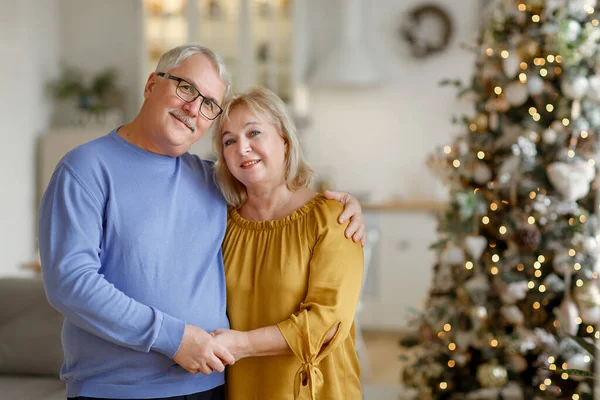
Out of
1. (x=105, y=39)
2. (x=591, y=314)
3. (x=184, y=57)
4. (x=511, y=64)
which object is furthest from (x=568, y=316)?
(x=105, y=39)

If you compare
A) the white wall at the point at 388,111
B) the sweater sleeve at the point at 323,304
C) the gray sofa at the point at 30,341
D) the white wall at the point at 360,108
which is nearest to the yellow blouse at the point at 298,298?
the sweater sleeve at the point at 323,304

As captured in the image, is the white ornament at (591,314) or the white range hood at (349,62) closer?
the white ornament at (591,314)

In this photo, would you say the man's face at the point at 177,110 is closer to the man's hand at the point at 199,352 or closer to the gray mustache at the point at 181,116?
the gray mustache at the point at 181,116

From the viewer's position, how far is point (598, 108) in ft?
9.51

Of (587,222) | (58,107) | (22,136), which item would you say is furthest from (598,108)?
(58,107)

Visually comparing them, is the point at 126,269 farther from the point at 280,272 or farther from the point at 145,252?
the point at 280,272

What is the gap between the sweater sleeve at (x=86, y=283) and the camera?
4.84 feet

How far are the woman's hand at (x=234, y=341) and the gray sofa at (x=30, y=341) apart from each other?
1.17 metres

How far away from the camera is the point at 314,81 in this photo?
222 inches

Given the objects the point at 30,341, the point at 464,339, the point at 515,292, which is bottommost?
the point at 464,339

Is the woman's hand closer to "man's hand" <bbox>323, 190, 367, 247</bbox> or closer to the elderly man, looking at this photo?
the elderly man

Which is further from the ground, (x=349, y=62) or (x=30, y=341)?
(x=349, y=62)

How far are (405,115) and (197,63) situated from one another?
4.24 meters

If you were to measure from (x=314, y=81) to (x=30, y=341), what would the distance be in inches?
142
